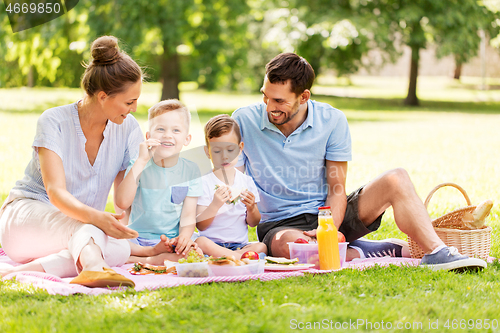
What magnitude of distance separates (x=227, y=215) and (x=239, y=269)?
0.63m

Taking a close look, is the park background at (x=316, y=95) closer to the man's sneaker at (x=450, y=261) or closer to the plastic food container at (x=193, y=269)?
the man's sneaker at (x=450, y=261)

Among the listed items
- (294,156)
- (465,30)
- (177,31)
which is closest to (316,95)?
(465,30)

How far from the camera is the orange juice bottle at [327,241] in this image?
10.1 ft

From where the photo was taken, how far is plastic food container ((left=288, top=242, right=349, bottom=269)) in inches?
127

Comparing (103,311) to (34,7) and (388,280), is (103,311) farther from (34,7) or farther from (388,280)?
(34,7)

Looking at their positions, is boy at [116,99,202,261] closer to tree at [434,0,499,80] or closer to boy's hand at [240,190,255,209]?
boy's hand at [240,190,255,209]

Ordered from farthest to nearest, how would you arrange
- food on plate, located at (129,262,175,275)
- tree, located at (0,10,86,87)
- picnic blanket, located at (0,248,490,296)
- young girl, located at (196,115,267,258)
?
tree, located at (0,10,86,87) → young girl, located at (196,115,267,258) → food on plate, located at (129,262,175,275) → picnic blanket, located at (0,248,490,296)

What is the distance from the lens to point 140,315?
2.36m

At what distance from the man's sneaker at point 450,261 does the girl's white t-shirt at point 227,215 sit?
3.70 ft

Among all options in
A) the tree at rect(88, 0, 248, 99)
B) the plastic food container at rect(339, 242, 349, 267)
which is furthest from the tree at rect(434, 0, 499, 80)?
the plastic food container at rect(339, 242, 349, 267)

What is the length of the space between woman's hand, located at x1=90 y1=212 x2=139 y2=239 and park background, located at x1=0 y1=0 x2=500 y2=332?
0.32 m

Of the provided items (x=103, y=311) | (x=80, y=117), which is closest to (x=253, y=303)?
(x=103, y=311)

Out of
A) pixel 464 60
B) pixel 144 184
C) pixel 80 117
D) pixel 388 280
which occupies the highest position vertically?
pixel 464 60

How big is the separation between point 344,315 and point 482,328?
0.58 metres
